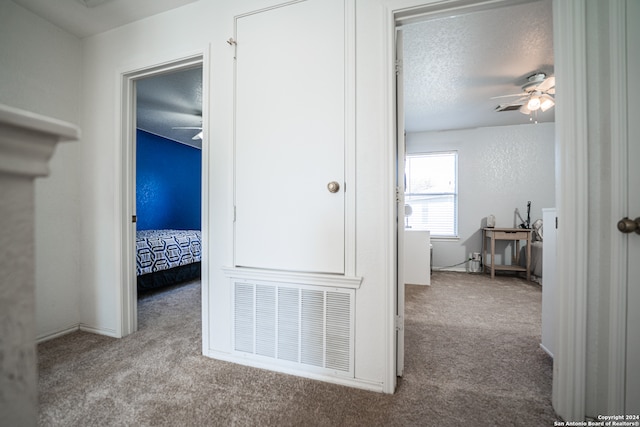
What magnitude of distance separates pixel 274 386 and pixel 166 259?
2.55 m

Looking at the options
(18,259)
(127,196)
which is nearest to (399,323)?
(18,259)

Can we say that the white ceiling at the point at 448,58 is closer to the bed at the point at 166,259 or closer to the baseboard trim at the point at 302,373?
the bed at the point at 166,259

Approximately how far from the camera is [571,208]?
1.25m

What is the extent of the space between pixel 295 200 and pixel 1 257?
53.1 inches

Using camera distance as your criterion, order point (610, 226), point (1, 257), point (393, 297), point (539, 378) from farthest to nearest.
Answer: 1. point (539, 378)
2. point (393, 297)
3. point (610, 226)
4. point (1, 257)

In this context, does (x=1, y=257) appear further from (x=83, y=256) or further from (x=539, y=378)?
(x=83, y=256)

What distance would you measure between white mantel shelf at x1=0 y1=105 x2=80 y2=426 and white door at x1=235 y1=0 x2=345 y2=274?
1.28 meters

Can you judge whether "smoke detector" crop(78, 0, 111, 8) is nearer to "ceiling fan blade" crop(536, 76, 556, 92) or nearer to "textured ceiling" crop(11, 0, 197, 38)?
"textured ceiling" crop(11, 0, 197, 38)

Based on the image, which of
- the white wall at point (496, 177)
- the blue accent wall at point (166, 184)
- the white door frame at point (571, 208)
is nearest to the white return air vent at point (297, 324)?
the white door frame at point (571, 208)

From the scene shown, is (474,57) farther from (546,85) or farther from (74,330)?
(74,330)

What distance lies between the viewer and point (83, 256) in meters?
2.26

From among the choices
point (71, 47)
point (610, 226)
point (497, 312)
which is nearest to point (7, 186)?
point (610, 226)

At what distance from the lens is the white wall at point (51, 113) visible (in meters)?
1.92

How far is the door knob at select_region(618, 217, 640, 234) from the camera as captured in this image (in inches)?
43.8
